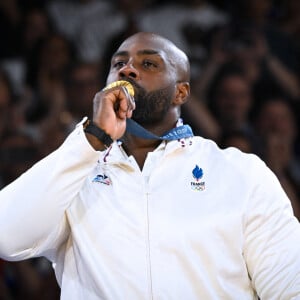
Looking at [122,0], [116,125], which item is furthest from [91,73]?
[116,125]

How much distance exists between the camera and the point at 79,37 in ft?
15.9

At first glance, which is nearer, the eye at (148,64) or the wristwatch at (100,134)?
the wristwatch at (100,134)

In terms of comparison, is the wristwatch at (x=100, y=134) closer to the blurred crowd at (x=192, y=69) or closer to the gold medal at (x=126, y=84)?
the gold medal at (x=126, y=84)

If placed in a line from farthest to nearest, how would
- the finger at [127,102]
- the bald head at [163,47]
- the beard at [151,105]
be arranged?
the bald head at [163,47] < the beard at [151,105] < the finger at [127,102]

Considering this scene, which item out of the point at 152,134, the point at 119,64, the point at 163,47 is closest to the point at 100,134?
the point at 152,134

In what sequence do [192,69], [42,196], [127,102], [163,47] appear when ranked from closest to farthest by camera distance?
[42,196] → [127,102] → [163,47] → [192,69]

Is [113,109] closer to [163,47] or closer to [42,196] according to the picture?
[42,196]

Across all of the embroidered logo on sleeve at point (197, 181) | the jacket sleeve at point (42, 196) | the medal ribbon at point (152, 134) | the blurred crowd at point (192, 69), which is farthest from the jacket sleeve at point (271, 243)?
the blurred crowd at point (192, 69)

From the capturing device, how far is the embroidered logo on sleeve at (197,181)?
2.34 metres

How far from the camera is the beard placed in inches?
96.7

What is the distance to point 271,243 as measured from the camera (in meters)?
2.24

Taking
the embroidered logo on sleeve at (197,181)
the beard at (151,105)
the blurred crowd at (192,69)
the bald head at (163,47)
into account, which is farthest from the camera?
the blurred crowd at (192,69)

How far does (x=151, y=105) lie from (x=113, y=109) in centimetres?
34

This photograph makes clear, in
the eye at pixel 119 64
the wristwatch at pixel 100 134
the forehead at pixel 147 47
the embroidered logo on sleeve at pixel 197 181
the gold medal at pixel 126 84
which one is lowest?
the embroidered logo on sleeve at pixel 197 181
